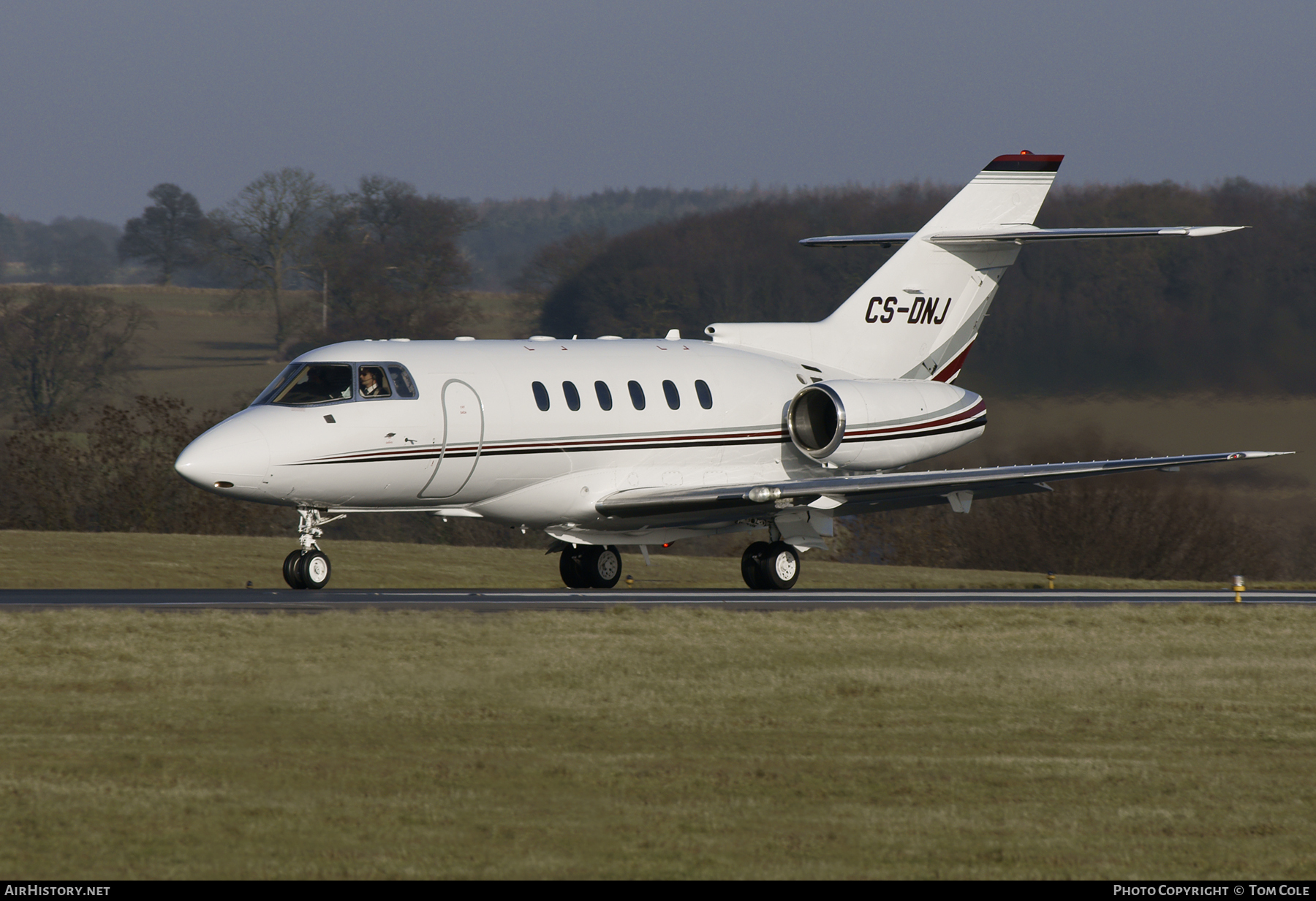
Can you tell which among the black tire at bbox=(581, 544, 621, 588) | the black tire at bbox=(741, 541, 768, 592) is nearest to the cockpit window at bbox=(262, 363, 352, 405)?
the black tire at bbox=(581, 544, 621, 588)

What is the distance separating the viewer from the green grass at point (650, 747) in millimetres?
9703

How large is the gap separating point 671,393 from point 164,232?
117629 millimetres

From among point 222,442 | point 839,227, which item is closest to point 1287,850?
point 222,442

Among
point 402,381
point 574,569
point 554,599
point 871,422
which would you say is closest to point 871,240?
point 871,422

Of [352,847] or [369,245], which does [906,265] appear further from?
[369,245]

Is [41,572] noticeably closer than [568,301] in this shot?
Yes

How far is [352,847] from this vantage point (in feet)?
31.6

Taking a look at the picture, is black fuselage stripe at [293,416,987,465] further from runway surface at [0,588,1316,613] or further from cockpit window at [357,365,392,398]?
runway surface at [0,588,1316,613]

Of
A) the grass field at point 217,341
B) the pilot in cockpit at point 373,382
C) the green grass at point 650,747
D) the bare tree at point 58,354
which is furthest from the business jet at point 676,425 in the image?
the bare tree at point 58,354

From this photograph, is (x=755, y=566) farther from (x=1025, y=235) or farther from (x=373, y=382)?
(x=1025, y=235)

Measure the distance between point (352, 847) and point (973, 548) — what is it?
44.0 m

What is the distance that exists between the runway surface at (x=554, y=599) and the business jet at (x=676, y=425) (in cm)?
124

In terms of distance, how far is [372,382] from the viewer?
23734 mm

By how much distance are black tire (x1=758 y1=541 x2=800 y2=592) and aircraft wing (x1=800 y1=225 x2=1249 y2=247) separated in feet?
19.7
